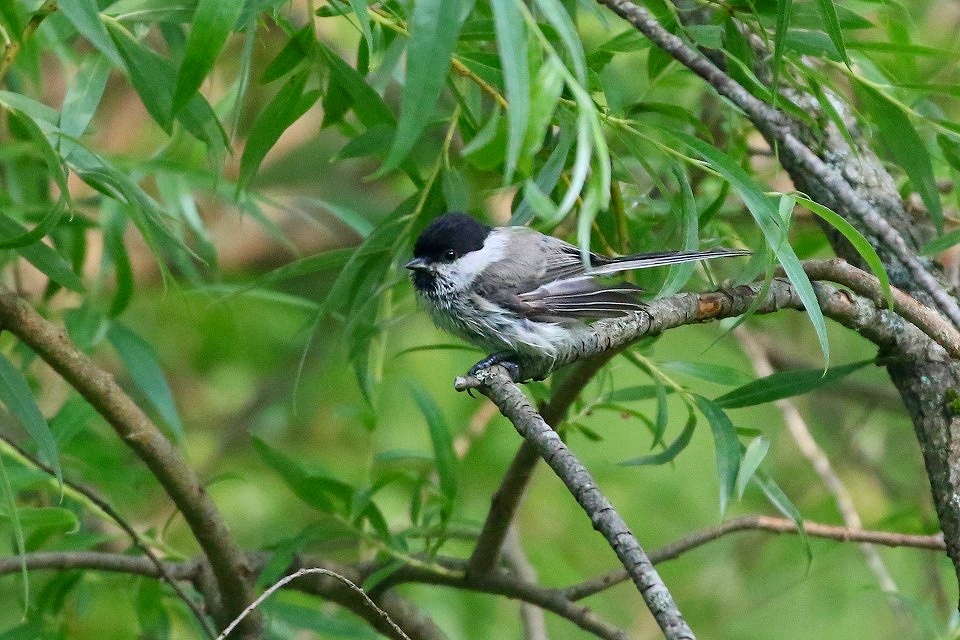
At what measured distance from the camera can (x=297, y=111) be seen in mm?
2383

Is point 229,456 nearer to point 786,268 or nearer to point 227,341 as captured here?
point 227,341

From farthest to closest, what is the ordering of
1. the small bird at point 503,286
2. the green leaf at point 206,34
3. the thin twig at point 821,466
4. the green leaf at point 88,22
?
the thin twig at point 821,466, the small bird at point 503,286, the green leaf at point 88,22, the green leaf at point 206,34

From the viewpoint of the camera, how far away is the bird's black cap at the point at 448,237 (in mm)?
2701

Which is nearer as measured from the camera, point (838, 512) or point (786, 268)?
point (786, 268)

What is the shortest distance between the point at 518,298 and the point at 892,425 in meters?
3.38

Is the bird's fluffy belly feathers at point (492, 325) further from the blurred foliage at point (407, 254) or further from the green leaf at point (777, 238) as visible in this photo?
the green leaf at point (777, 238)

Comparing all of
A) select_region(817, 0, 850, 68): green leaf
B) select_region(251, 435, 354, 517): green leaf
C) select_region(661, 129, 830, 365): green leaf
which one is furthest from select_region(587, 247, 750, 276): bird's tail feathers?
select_region(251, 435, 354, 517): green leaf

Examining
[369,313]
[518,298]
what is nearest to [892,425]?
[518,298]

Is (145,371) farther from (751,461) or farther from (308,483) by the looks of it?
(751,461)

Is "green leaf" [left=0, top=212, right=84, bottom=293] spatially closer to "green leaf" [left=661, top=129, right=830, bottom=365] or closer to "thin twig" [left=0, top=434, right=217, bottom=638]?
"thin twig" [left=0, top=434, right=217, bottom=638]

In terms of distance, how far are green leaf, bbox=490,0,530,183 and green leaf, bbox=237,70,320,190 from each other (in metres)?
1.02

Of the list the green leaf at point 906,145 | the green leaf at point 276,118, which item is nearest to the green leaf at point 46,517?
the green leaf at point 276,118

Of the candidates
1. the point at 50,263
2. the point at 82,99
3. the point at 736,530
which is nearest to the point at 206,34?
the point at 82,99

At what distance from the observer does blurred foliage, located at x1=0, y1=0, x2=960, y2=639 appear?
200 cm
